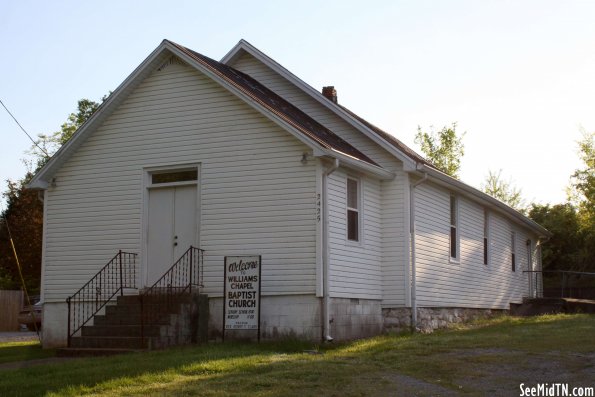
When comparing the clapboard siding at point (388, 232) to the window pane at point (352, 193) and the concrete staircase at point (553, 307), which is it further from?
the concrete staircase at point (553, 307)

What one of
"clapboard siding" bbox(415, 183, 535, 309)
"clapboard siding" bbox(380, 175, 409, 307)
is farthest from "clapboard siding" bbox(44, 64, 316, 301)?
"clapboard siding" bbox(415, 183, 535, 309)

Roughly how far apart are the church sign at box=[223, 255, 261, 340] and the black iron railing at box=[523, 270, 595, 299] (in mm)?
16556

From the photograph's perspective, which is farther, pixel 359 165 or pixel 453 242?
pixel 453 242

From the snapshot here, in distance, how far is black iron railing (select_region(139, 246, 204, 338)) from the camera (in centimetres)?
1698

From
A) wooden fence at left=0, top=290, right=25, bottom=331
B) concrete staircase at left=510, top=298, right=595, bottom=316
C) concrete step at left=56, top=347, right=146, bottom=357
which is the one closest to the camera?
concrete step at left=56, top=347, right=146, bottom=357

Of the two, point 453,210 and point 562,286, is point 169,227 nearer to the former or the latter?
point 453,210

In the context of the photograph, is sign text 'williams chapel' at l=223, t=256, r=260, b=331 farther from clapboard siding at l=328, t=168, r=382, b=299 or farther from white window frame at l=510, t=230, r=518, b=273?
white window frame at l=510, t=230, r=518, b=273

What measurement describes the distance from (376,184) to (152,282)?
5530 mm

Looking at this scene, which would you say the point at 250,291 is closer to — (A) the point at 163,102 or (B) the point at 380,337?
(B) the point at 380,337

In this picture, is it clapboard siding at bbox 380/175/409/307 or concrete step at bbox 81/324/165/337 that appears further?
clapboard siding at bbox 380/175/409/307

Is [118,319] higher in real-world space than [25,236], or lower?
lower

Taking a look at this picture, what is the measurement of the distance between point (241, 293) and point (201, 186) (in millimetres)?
2745

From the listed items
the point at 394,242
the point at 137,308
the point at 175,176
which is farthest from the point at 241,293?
the point at 394,242

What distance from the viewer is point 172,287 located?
17875mm
